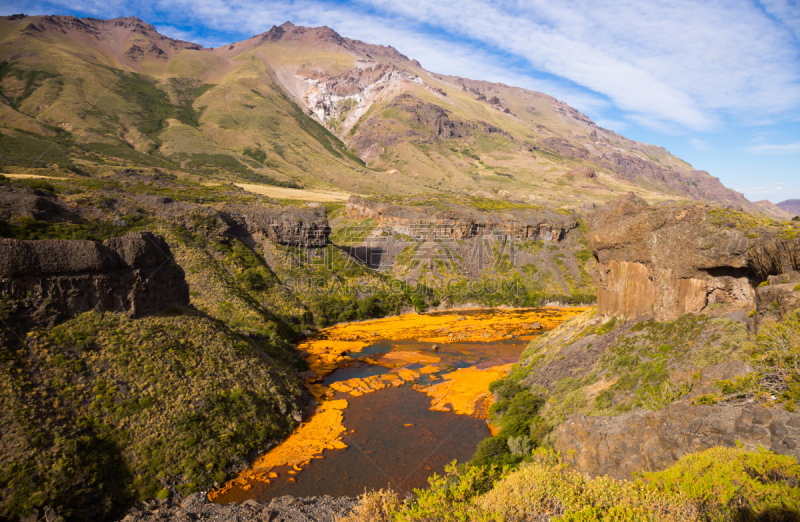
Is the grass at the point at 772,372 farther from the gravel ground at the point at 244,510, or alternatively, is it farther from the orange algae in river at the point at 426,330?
the orange algae in river at the point at 426,330

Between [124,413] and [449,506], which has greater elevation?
[449,506]

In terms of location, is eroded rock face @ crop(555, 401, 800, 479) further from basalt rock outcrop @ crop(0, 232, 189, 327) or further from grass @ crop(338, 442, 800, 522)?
basalt rock outcrop @ crop(0, 232, 189, 327)

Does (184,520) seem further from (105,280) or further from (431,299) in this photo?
(431,299)

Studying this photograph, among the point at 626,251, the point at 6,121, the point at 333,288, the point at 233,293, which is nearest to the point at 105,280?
the point at 233,293

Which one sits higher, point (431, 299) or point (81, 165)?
point (81, 165)

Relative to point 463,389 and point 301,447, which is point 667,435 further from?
point 463,389

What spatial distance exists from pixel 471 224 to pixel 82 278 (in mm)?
74295

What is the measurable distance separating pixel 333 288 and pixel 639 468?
180 feet

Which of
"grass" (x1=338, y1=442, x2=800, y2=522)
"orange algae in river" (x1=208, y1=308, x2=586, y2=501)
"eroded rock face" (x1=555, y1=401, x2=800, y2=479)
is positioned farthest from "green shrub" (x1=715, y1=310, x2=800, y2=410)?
"orange algae in river" (x1=208, y1=308, x2=586, y2=501)

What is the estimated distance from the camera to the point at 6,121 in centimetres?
14350

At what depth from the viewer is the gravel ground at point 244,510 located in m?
17.9

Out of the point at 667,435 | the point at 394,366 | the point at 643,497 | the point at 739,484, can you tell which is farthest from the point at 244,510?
the point at 394,366

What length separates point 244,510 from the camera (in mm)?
18609

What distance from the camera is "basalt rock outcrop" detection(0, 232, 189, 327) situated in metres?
21.5
